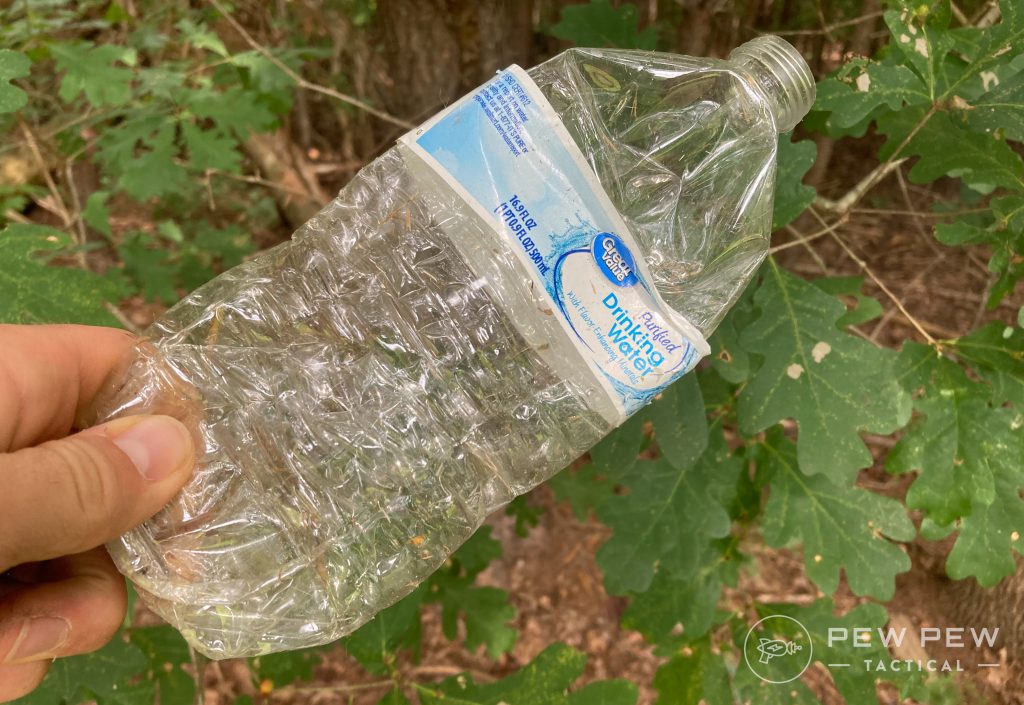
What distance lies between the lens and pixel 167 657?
1.94 metres

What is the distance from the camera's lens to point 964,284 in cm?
339

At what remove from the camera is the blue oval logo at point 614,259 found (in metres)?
1.20

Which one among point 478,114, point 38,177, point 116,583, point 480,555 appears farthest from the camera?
point 38,177

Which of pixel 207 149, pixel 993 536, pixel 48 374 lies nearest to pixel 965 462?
pixel 993 536

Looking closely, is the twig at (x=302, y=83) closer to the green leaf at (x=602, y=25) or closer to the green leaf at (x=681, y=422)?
the green leaf at (x=602, y=25)

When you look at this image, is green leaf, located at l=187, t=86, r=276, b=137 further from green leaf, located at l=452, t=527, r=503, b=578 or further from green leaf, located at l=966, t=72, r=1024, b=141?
green leaf, located at l=966, t=72, r=1024, b=141

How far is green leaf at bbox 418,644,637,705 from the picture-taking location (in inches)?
64.0

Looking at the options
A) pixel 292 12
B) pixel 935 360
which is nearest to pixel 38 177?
pixel 292 12

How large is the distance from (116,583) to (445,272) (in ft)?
3.32

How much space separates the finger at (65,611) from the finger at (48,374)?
A: 295 millimetres

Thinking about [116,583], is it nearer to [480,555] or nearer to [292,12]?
[480,555]

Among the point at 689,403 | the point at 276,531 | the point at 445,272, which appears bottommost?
the point at 689,403

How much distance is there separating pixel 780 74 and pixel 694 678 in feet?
5.67

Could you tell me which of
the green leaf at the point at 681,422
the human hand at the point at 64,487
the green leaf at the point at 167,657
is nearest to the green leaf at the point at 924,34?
the green leaf at the point at 681,422
